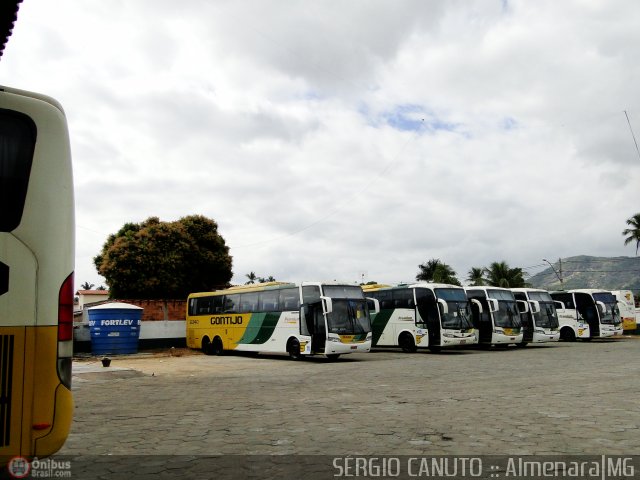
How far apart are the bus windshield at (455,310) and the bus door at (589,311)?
12.4 m

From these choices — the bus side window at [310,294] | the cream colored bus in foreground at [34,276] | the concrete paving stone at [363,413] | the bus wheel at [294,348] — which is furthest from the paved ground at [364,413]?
the bus wheel at [294,348]

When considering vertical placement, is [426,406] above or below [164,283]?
below

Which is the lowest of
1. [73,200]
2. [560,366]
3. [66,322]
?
[560,366]

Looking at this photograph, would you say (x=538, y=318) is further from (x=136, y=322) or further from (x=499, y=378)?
(x=136, y=322)

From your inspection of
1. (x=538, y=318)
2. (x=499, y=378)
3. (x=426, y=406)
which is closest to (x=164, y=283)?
(x=538, y=318)

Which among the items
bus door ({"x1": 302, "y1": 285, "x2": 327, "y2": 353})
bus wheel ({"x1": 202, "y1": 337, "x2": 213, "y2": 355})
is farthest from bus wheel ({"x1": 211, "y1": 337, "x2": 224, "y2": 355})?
bus door ({"x1": 302, "y1": 285, "x2": 327, "y2": 353})

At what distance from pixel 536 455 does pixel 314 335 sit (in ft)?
50.7

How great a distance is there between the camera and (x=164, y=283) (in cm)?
3950

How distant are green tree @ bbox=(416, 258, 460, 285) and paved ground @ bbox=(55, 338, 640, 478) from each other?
47587 millimetres

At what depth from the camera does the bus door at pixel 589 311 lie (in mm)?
34250

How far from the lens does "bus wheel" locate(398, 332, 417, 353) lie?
25977 millimetres

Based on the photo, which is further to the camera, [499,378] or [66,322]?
[499,378]

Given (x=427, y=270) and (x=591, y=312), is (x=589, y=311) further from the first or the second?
(x=427, y=270)

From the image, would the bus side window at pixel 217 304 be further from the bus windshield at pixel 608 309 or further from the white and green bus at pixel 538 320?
the bus windshield at pixel 608 309
